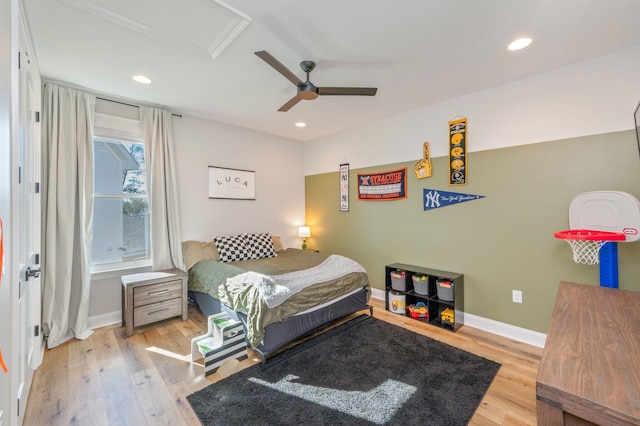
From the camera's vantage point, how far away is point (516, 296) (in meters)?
2.79

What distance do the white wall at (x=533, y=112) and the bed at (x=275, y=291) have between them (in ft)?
6.07

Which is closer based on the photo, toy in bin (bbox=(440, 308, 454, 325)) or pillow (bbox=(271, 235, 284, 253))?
toy in bin (bbox=(440, 308, 454, 325))

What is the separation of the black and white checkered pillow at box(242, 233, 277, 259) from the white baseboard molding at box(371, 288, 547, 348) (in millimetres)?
2660

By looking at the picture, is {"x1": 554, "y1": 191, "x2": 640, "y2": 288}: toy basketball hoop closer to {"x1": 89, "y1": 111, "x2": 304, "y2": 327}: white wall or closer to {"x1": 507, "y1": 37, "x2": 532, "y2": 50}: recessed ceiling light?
{"x1": 507, "y1": 37, "x2": 532, "y2": 50}: recessed ceiling light

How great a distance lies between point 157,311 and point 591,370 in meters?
3.47

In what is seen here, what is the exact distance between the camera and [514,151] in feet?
9.13

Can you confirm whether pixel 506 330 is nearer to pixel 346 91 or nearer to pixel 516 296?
pixel 516 296

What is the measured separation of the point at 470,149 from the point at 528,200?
79cm

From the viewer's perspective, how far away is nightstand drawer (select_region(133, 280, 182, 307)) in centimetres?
289

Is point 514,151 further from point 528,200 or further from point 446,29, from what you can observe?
point 446,29

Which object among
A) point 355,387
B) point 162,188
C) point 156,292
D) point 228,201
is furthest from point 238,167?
point 355,387

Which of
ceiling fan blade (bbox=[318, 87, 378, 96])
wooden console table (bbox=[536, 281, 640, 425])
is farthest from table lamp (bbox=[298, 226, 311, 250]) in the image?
wooden console table (bbox=[536, 281, 640, 425])

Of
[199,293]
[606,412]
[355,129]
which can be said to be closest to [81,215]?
[199,293]

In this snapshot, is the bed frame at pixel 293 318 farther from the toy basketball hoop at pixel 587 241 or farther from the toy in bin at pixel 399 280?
the toy basketball hoop at pixel 587 241
